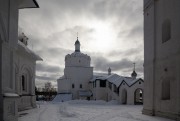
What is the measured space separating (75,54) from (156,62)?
118 ft

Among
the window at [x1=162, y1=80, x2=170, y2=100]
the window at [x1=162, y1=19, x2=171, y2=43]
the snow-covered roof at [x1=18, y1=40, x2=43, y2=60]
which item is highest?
the window at [x1=162, y1=19, x2=171, y2=43]

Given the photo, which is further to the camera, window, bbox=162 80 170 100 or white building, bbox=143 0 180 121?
window, bbox=162 80 170 100

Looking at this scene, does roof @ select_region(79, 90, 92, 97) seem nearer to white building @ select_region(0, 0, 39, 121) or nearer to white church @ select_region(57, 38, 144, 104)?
white church @ select_region(57, 38, 144, 104)

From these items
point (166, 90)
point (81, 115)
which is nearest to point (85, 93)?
point (81, 115)

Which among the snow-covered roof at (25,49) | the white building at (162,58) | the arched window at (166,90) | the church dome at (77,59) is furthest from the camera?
the church dome at (77,59)

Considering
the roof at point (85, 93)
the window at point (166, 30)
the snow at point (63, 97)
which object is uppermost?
the window at point (166, 30)

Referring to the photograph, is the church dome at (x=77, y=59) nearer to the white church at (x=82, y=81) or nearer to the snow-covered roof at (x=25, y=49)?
the white church at (x=82, y=81)

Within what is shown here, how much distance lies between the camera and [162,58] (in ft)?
46.9

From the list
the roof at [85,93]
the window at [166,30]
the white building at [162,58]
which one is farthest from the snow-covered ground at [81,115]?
the roof at [85,93]

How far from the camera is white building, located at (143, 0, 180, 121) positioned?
12.5 meters

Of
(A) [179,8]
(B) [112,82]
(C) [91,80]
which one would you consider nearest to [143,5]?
(A) [179,8]

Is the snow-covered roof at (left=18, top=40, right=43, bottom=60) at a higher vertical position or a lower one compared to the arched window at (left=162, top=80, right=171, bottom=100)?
higher

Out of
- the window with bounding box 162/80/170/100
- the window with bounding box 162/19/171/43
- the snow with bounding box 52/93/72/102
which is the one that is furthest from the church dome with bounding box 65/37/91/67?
the window with bounding box 162/80/170/100

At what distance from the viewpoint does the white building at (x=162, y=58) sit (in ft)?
41.1
